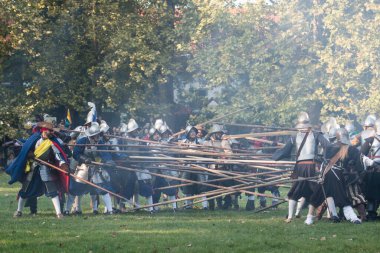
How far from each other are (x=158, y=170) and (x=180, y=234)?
20.5ft

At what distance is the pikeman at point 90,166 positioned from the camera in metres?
19.2

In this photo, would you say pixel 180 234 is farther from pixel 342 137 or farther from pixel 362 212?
pixel 362 212

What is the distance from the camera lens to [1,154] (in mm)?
40469

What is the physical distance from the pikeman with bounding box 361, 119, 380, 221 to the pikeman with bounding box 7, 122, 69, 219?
19.7 feet

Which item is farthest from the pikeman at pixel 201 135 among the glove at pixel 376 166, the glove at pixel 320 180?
the glove at pixel 320 180

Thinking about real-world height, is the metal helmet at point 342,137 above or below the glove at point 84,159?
above

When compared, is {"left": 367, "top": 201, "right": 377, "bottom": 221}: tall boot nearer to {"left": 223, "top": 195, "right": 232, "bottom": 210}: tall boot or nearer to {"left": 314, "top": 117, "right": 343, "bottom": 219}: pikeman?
{"left": 314, "top": 117, "right": 343, "bottom": 219}: pikeman

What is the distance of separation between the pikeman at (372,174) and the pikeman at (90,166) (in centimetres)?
531

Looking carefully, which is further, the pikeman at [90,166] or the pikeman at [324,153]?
the pikeman at [90,166]

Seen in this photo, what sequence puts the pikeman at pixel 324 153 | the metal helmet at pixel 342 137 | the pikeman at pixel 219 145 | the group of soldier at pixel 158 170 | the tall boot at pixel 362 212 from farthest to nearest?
the pikeman at pixel 219 145 → the tall boot at pixel 362 212 → the metal helmet at pixel 342 137 → the group of soldier at pixel 158 170 → the pikeman at pixel 324 153

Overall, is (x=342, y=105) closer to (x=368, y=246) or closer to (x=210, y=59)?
(x=210, y=59)

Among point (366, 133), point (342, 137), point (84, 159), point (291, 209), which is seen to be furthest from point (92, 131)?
point (366, 133)

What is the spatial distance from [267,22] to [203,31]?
2.69m

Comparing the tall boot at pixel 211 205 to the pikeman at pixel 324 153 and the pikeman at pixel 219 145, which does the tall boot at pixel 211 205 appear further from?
the pikeman at pixel 324 153
